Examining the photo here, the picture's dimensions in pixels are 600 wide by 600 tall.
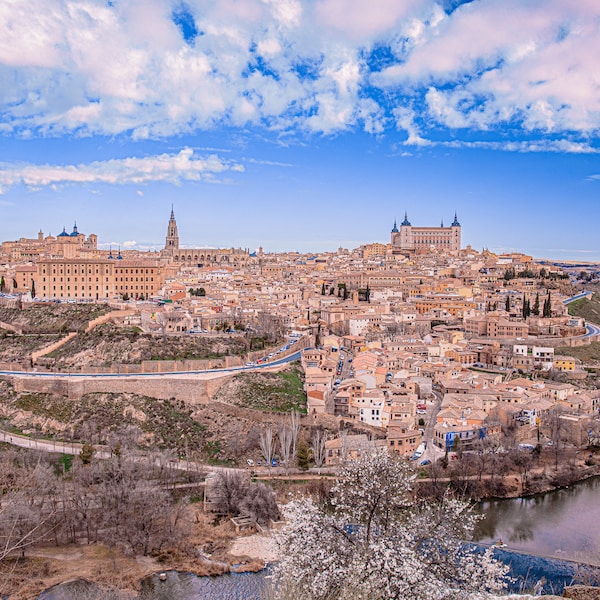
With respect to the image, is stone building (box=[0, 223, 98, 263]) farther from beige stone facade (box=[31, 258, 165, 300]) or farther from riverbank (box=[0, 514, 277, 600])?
riverbank (box=[0, 514, 277, 600])

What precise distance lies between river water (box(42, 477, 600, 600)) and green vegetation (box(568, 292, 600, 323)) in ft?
70.4

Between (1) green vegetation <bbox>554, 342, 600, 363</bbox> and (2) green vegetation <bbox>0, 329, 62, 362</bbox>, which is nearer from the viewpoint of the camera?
(2) green vegetation <bbox>0, 329, 62, 362</bbox>

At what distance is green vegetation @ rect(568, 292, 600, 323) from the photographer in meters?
38.5

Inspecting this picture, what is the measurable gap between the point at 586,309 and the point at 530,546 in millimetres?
28079

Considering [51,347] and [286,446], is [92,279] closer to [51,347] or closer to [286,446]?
[51,347]

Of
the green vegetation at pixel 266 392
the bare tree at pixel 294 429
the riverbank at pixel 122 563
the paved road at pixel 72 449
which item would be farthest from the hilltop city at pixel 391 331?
the riverbank at pixel 122 563

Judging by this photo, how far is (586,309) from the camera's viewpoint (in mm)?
39781

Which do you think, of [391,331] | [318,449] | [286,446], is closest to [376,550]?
[286,446]

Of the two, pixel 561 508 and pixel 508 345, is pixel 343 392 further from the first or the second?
pixel 508 345

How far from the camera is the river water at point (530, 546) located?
511 inches

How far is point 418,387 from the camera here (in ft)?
77.5

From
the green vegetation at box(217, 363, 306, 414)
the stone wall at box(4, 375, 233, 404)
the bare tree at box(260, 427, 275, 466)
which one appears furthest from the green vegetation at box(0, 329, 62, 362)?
the bare tree at box(260, 427, 275, 466)

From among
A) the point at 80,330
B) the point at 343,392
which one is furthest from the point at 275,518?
the point at 80,330

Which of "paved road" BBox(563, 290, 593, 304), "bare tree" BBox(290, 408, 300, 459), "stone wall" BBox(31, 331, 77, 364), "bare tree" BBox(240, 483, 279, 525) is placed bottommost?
"bare tree" BBox(240, 483, 279, 525)
